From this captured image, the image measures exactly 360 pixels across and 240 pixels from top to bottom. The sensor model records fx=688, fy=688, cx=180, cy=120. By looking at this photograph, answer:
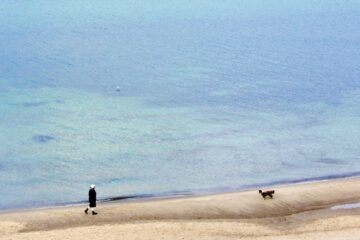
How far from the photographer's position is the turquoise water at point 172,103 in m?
39.3

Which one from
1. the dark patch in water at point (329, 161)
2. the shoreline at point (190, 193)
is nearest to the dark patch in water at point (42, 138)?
the shoreline at point (190, 193)

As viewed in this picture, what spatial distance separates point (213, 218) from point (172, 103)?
23331 millimetres

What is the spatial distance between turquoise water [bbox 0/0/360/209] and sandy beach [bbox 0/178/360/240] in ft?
10.5

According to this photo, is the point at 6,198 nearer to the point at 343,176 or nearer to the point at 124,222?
the point at 124,222

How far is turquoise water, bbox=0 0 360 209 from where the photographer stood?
3928cm

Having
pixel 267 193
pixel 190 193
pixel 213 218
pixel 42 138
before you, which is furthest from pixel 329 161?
pixel 42 138

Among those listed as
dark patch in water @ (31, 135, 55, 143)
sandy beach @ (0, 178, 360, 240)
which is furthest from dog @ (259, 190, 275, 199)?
dark patch in water @ (31, 135, 55, 143)

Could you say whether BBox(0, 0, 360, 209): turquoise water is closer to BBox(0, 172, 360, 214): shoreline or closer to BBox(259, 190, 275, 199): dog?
BBox(0, 172, 360, 214): shoreline

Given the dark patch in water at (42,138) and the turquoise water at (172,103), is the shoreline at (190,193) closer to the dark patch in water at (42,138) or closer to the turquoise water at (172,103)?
the turquoise water at (172,103)

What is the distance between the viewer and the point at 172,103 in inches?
2136

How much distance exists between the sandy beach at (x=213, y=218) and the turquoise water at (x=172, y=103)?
321cm

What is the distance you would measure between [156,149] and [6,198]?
11.0 m

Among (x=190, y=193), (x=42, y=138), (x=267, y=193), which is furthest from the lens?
(x=42, y=138)

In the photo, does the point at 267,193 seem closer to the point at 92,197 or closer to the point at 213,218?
the point at 213,218
